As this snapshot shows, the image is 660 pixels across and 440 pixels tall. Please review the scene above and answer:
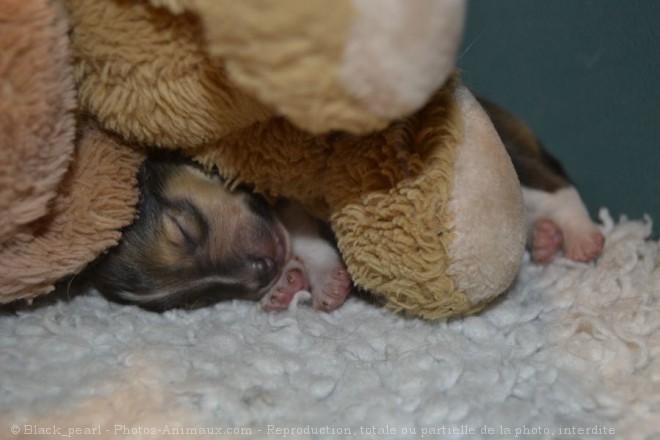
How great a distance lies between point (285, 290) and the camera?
2311 mm

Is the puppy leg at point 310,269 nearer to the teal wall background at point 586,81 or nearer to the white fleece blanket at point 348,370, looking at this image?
the white fleece blanket at point 348,370

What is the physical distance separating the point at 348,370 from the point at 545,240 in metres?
0.90

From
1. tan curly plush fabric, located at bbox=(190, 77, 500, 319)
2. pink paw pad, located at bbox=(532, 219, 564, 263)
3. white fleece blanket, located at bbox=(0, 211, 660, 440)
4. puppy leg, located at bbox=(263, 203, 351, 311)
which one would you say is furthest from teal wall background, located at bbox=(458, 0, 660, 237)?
tan curly plush fabric, located at bbox=(190, 77, 500, 319)

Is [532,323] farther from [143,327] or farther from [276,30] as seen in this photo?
[276,30]

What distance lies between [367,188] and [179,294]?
81 cm

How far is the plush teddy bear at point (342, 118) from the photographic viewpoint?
117 centimetres

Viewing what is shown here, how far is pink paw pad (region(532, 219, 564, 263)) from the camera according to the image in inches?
93.5

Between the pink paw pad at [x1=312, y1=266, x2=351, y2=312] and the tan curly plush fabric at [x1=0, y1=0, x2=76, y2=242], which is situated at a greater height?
the tan curly plush fabric at [x1=0, y1=0, x2=76, y2=242]

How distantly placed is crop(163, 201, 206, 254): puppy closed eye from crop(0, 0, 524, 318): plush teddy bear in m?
0.36

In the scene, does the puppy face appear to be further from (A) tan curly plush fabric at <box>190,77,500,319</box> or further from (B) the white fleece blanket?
(A) tan curly plush fabric at <box>190,77,500,319</box>

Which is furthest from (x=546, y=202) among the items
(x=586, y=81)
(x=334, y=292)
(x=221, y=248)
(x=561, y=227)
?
(x=221, y=248)

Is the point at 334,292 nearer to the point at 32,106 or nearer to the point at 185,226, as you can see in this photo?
the point at 185,226

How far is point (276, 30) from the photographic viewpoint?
3.81ft

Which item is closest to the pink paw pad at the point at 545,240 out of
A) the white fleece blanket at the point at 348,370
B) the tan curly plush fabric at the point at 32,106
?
the white fleece blanket at the point at 348,370
